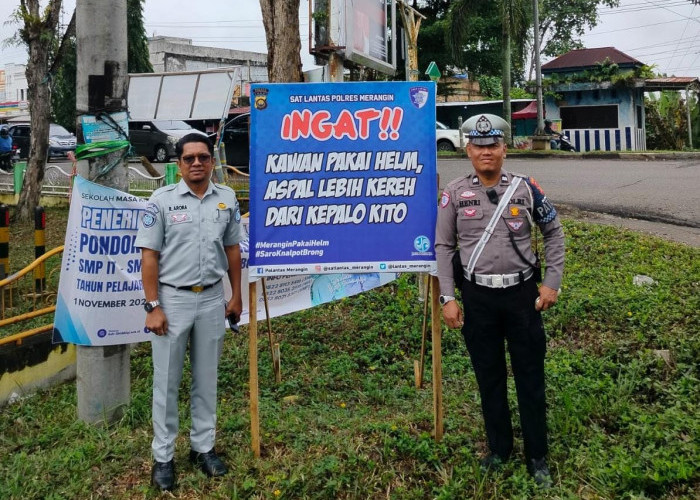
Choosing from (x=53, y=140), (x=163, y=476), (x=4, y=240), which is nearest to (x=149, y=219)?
(x=163, y=476)

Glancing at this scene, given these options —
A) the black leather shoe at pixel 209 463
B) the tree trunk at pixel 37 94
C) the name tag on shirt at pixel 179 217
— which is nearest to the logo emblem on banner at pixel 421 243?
the name tag on shirt at pixel 179 217

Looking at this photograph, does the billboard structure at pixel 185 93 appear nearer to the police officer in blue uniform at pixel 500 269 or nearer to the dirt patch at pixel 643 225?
the dirt patch at pixel 643 225

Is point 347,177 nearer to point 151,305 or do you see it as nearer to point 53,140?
point 151,305

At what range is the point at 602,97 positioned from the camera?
26375mm

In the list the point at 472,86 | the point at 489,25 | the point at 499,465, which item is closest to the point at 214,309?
the point at 499,465

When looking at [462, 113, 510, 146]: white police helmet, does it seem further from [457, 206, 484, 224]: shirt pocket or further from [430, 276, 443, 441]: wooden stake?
[430, 276, 443, 441]: wooden stake

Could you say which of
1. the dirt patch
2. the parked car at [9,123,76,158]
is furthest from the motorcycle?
the parked car at [9,123,76,158]

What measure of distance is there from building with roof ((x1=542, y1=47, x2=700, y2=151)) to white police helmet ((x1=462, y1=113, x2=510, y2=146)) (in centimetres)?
2377

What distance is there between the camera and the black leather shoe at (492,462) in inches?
147

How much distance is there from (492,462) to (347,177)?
5.84 ft

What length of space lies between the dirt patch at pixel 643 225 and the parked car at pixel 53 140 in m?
22.2

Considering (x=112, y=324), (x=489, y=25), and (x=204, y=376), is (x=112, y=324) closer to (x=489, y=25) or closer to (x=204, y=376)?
(x=204, y=376)

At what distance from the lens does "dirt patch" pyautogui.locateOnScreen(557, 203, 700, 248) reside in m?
8.15

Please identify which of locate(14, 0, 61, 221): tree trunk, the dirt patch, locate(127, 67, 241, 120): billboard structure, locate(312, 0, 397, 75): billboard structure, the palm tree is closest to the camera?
locate(312, 0, 397, 75): billboard structure
